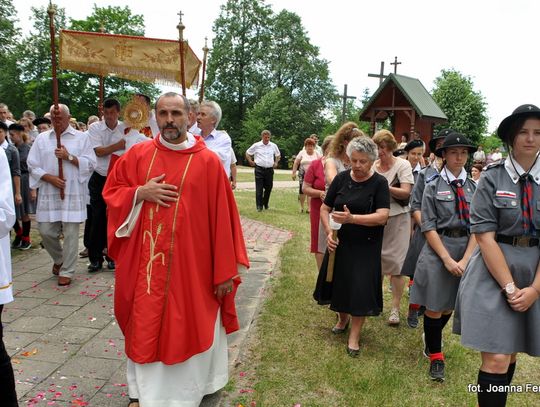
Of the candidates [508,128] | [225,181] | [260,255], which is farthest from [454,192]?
[260,255]

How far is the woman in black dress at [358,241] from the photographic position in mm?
4320

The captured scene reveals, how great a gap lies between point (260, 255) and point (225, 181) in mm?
4981

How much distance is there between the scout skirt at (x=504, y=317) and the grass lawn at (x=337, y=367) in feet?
3.13

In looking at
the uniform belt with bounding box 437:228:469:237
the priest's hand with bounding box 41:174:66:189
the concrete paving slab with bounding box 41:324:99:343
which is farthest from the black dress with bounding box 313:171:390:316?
the priest's hand with bounding box 41:174:66:189

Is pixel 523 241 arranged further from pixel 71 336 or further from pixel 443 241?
pixel 71 336

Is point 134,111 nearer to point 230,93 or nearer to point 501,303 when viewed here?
point 501,303

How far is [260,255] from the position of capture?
27.2 ft

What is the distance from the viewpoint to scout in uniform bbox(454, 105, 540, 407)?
289cm

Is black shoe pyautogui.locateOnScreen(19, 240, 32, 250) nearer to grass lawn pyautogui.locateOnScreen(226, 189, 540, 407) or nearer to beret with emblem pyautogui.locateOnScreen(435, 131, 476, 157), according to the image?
grass lawn pyautogui.locateOnScreen(226, 189, 540, 407)

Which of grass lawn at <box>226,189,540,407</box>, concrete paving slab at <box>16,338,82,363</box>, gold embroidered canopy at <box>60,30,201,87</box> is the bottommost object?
grass lawn at <box>226,189,540,407</box>

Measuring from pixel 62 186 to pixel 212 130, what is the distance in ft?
6.98

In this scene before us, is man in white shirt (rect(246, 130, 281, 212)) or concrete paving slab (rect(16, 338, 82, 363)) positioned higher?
man in white shirt (rect(246, 130, 281, 212))

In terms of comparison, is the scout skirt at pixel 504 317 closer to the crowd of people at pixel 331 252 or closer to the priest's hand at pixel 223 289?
the crowd of people at pixel 331 252

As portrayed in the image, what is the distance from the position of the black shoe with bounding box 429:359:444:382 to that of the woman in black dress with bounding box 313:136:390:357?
2.07ft
